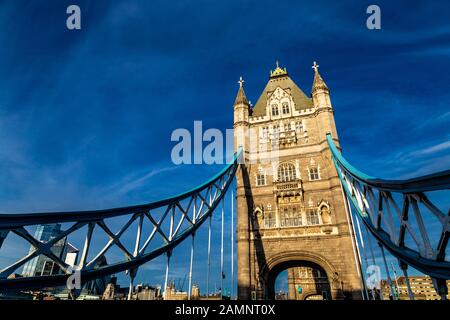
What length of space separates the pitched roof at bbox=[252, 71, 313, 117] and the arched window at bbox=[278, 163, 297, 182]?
6774 mm

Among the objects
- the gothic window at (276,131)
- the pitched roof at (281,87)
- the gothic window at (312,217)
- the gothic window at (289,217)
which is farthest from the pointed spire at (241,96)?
the gothic window at (312,217)

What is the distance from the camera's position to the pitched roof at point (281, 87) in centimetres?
2730

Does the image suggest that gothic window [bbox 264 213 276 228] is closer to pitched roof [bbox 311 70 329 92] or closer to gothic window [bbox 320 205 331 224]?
gothic window [bbox 320 205 331 224]

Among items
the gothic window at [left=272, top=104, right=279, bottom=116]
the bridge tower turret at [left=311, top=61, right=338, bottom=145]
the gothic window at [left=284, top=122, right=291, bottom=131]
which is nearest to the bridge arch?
the bridge tower turret at [left=311, top=61, right=338, bottom=145]

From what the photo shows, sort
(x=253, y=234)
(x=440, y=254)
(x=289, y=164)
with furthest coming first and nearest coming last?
(x=289, y=164) < (x=253, y=234) < (x=440, y=254)

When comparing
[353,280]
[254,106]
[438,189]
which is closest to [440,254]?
[438,189]

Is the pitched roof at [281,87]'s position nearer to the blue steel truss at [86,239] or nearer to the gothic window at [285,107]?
the gothic window at [285,107]

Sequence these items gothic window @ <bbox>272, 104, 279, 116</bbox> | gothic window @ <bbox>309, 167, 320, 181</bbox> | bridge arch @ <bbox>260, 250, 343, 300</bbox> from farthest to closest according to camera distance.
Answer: gothic window @ <bbox>272, 104, 279, 116</bbox>
gothic window @ <bbox>309, 167, 320, 181</bbox>
bridge arch @ <bbox>260, 250, 343, 300</bbox>

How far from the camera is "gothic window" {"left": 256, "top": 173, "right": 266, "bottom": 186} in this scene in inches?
945

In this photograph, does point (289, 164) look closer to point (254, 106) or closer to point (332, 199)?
point (332, 199)

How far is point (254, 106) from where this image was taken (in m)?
30.3

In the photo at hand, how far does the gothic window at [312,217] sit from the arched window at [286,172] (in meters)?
3.38

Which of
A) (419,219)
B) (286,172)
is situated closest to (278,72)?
(286,172)

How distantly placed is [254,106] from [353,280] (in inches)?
798
